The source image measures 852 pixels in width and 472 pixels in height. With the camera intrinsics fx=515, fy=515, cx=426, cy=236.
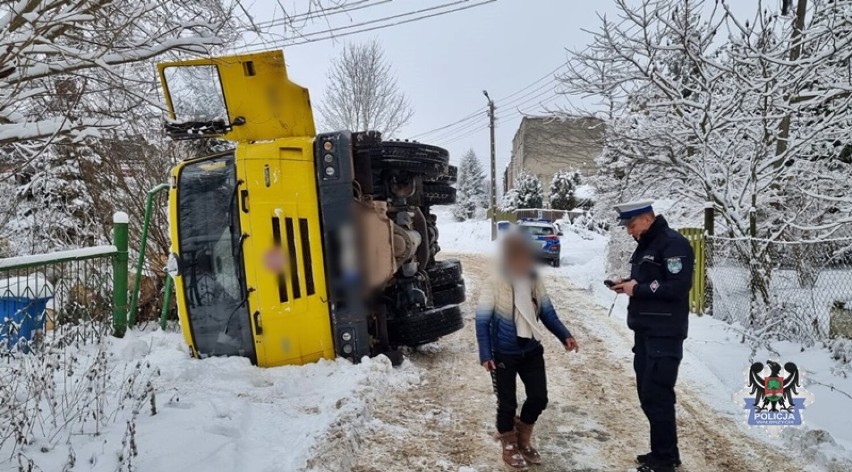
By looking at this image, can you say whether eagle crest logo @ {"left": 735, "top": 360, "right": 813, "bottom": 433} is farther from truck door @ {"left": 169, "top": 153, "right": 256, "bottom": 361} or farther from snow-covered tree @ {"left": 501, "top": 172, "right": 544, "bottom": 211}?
snow-covered tree @ {"left": 501, "top": 172, "right": 544, "bottom": 211}

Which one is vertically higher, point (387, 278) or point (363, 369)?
point (387, 278)

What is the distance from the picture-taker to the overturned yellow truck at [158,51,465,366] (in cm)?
477

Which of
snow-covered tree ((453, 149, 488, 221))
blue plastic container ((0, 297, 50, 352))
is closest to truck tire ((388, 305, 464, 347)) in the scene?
blue plastic container ((0, 297, 50, 352))

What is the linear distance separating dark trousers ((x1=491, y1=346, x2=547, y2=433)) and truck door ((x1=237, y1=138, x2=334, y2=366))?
6.64ft

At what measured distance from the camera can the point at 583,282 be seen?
1310 centimetres

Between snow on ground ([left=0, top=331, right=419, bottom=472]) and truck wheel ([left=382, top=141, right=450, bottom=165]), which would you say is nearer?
snow on ground ([left=0, top=331, right=419, bottom=472])

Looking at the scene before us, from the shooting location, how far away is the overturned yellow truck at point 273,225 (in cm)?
477

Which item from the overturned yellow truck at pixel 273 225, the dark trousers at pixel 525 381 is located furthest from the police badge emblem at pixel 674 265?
the overturned yellow truck at pixel 273 225

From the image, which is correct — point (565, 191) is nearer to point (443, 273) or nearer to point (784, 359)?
point (784, 359)

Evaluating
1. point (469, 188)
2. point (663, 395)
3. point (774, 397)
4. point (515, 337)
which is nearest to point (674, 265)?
point (663, 395)

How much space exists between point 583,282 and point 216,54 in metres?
10.9

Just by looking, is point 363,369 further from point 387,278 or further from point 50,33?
point 50,33

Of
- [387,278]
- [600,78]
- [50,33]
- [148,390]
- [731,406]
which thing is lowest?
[731,406]

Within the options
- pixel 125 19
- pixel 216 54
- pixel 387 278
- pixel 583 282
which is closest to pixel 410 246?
pixel 387 278
